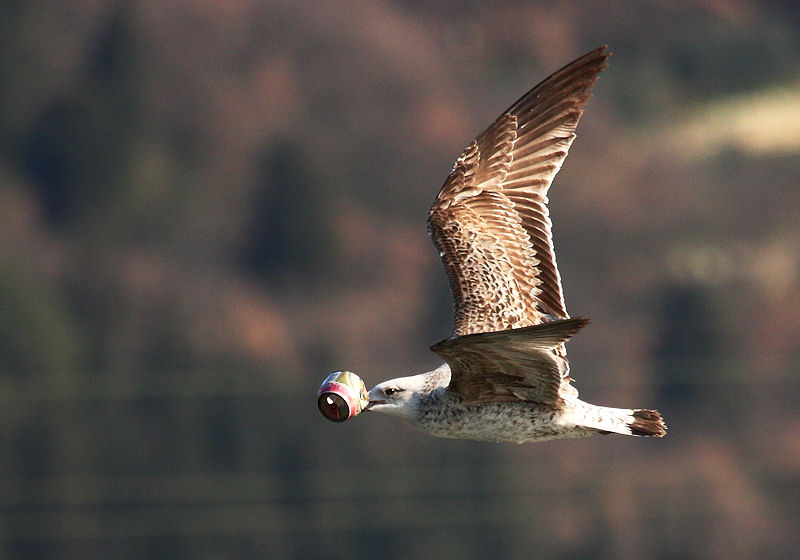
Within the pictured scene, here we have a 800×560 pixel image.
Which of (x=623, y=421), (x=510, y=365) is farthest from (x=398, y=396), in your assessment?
(x=623, y=421)

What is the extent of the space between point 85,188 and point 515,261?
1712 inches

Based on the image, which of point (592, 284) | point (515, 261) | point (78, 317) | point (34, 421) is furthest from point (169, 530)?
point (515, 261)

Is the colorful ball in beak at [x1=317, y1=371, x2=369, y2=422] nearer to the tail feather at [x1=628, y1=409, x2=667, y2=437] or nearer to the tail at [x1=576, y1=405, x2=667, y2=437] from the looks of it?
the tail at [x1=576, y1=405, x2=667, y2=437]

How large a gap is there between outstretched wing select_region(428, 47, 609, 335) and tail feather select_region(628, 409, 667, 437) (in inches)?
37.2

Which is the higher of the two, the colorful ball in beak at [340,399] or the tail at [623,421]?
the colorful ball in beak at [340,399]

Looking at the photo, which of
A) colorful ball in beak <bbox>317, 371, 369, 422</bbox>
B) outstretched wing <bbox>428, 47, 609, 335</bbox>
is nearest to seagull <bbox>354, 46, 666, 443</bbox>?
outstretched wing <bbox>428, 47, 609, 335</bbox>

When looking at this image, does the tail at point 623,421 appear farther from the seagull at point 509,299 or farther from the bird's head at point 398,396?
the bird's head at point 398,396

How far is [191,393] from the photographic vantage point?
45.8 metres

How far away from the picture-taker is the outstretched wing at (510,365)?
8961mm

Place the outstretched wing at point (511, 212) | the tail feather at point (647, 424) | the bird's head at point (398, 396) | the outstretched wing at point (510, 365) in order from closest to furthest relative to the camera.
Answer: the outstretched wing at point (510, 365)
the tail feather at point (647, 424)
the bird's head at point (398, 396)
the outstretched wing at point (511, 212)

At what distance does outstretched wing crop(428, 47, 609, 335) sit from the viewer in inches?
433

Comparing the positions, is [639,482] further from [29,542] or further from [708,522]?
[29,542]

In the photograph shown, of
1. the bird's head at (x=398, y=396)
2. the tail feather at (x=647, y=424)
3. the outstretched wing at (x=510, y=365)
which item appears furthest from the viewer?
the bird's head at (x=398, y=396)

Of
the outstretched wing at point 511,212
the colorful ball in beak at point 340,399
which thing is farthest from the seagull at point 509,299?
the colorful ball in beak at point 340,399
